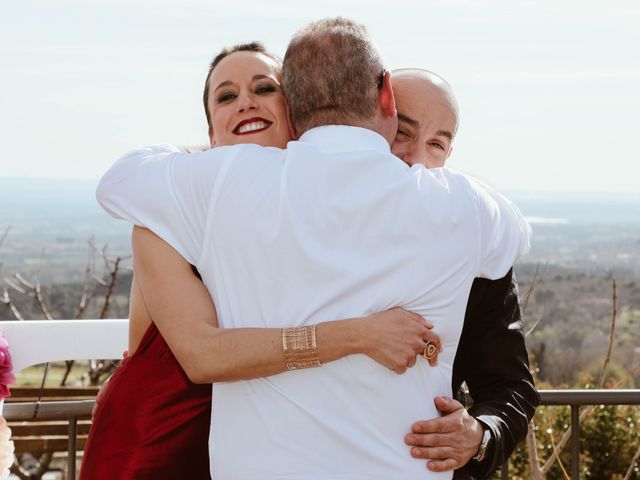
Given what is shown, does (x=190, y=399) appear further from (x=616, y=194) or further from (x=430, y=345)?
(x=616, y=194)

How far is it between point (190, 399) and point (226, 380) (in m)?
0.24

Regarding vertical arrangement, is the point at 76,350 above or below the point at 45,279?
below

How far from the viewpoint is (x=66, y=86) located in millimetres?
72500

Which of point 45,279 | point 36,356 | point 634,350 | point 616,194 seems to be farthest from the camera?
point 616,194

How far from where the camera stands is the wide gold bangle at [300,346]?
1820 mm

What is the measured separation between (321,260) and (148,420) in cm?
55

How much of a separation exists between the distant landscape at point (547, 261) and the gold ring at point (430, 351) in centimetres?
120

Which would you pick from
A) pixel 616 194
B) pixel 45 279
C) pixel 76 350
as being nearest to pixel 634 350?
pixel 45 279

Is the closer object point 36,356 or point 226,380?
point 226,380

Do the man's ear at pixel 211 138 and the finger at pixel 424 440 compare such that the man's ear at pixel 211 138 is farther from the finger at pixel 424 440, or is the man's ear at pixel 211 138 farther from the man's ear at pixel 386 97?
the finger at pixel 424 440

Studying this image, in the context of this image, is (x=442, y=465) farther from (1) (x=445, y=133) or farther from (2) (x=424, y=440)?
(1) (x=445, y=133)

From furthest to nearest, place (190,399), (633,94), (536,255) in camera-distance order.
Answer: (633,94) < (536,255) < (190,399)

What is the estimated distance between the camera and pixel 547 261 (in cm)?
554

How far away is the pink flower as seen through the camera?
2.70 metres
